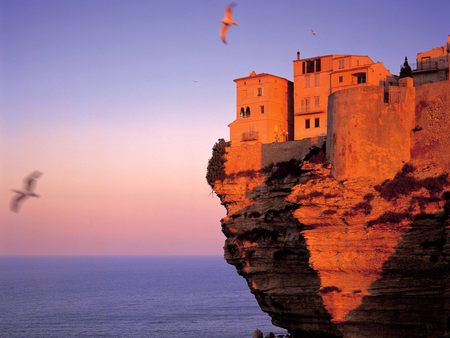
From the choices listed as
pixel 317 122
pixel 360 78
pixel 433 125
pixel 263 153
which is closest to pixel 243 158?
pixel 263 153

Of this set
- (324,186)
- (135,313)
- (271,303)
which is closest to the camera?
(324,186)

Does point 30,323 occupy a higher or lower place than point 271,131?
lower

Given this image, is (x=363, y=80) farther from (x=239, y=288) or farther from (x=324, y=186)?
(x=239, y=288)

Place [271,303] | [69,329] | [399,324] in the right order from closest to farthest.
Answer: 1. [399,324]
2. [271,303]
3. [69,329]

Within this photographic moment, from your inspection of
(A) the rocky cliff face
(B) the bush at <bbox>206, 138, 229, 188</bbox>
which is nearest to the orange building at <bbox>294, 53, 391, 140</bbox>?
(B) the bush at <bbox>206, 138, 229, 188</bbox>

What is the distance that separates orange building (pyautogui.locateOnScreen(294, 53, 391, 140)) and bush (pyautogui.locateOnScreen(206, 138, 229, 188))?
9.93 meters

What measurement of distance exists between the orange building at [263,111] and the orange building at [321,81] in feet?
7.32

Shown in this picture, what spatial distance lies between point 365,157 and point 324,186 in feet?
8.59

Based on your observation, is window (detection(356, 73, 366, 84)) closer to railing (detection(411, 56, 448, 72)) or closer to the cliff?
railing (detection(411, 56, 448, 72))

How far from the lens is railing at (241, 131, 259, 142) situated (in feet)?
194

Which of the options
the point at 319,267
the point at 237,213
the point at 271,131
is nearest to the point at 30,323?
the point at 271,131

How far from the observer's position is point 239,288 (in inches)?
6196

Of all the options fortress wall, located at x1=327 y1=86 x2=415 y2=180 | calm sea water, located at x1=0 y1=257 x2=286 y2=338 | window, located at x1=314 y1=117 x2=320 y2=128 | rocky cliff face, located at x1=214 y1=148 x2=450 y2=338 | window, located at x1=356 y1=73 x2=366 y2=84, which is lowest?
calm sea water, located at x1=0 y1=257 x2=286 y2=338

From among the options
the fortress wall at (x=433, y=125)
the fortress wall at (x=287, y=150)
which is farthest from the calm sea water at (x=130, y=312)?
the fortress wall at (x=433, y=125)
